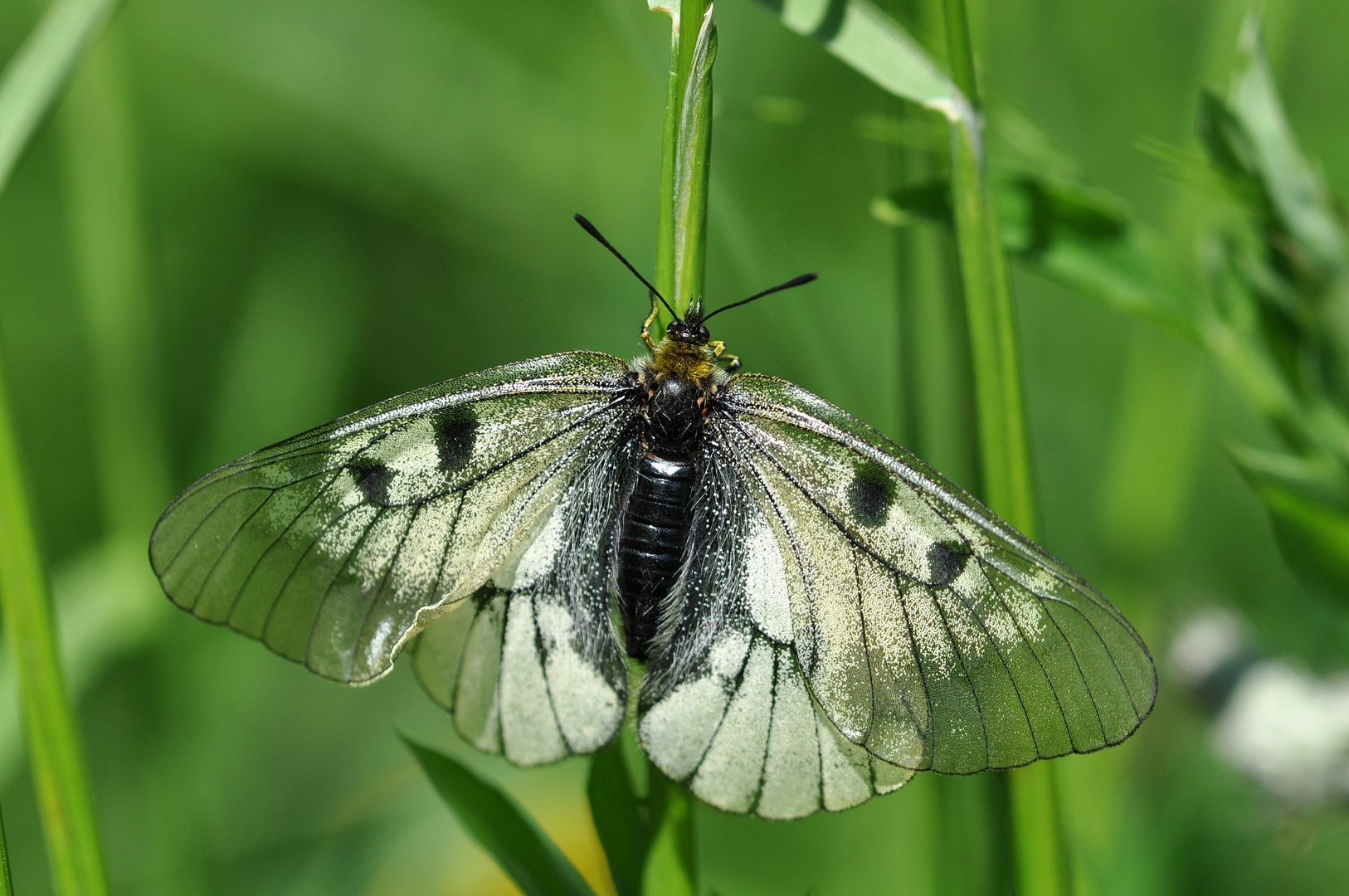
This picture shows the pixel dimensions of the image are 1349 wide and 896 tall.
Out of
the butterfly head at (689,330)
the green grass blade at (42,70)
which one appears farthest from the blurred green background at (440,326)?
the green grass blade at (42,70)

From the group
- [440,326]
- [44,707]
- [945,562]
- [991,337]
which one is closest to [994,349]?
[991,337]

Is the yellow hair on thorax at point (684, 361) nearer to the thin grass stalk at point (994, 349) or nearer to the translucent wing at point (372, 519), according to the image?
the translucent wing at point (372, 519)

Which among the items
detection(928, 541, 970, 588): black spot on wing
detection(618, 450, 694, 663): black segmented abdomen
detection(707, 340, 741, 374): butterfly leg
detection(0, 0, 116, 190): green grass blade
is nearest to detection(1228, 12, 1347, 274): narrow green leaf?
detection(928, 541, 970, 588): black spot on wing

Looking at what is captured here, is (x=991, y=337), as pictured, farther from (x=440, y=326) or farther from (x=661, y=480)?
(x=440, y=326)

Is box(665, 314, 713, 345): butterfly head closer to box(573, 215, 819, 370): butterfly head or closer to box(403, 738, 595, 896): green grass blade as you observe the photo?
box(573, 215, 819, 370): butterfly head

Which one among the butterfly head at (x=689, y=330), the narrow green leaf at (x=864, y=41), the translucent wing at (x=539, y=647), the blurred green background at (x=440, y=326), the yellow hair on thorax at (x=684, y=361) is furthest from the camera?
the blurred green background at (x=440, y=326)

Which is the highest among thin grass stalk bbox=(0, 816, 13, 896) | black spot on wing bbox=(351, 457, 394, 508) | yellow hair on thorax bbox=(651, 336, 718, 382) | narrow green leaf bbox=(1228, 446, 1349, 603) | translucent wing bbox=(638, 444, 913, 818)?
yellow hair on thorax bbox=(651, 336, 718, 382)
